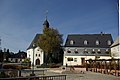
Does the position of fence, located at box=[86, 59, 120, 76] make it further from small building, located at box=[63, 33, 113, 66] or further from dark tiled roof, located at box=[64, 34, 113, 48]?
dark tiled roof, located at box=[64, 34, 113, 48]

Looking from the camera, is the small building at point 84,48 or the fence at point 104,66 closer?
the fence at point 104,66

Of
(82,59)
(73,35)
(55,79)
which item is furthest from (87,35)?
(55,79)

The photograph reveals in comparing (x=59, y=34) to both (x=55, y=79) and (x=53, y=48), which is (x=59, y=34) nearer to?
(x=53, y=48)

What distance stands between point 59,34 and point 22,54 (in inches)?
2029

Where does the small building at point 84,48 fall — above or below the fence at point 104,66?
above

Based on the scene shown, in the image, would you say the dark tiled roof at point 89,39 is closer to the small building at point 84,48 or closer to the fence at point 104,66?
the small building at point 84,48

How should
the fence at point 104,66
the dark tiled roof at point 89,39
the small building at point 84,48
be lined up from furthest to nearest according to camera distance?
the dark tiled roof at point 89,39, the small building at point 84,48, the fence at point 104,66

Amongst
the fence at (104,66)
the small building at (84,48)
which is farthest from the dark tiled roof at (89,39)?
the fence at (104,66)

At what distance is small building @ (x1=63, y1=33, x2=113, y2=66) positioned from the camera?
60031 mm

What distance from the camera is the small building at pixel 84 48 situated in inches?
2363

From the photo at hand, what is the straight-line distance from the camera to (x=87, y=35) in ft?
212

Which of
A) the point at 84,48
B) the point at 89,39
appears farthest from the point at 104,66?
the point at 89,39

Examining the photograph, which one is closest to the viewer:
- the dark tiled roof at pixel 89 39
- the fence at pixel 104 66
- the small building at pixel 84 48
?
the fence at pixel 104 66

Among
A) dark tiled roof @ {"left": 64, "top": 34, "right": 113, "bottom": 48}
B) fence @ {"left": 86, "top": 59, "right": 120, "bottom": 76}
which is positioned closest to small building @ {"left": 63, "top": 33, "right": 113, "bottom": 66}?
dark tiled roof @ {"left": 64, "top": 34, "right": 113, "bottom": 48}
